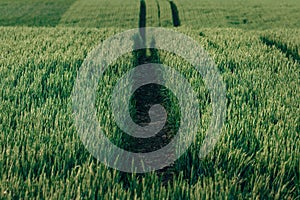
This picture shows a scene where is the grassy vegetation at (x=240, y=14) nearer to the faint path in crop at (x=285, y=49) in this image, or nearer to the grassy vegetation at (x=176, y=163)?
the faint path in crop at (x=285, y=49)

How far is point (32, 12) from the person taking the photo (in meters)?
18.9

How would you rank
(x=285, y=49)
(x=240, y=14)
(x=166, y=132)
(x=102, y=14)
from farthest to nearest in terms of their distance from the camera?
1. (x=240, y=14)
2. (x=102, y=14)
3. (x=285, y=49)
4. (x=166, y=132)

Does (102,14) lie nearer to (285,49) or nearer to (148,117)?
(285,49)

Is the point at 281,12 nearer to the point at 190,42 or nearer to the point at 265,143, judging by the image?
the point at 190,42

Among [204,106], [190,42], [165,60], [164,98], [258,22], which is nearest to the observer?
[204,106]

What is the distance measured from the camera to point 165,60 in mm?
6277

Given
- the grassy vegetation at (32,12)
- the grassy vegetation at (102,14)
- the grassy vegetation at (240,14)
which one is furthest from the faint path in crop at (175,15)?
the grassy vegetation at (32,12)

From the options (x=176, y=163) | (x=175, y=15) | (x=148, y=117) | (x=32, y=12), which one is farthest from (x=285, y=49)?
(x=32, y=12)

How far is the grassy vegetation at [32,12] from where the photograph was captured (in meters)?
16.8

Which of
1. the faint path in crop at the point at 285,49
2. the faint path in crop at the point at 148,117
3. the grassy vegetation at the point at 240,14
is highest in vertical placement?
the grassy vegetation at the point at 240,14

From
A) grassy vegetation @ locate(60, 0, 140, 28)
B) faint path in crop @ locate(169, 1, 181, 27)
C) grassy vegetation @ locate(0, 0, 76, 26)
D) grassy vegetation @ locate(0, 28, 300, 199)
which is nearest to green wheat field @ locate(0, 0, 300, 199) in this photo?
grassy vegetation @ locate(0, 28, 300, 199)

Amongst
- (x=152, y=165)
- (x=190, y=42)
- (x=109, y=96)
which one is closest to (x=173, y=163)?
(x=152, y=165)

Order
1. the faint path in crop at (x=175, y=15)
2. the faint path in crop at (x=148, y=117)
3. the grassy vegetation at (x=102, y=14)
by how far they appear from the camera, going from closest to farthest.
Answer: the faint path in crop at (x=148, y=117)
the grassy vegetation at (x=102, y=14)
the faint path in crop at (x=175, y=15)

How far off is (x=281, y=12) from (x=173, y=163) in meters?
18.4
